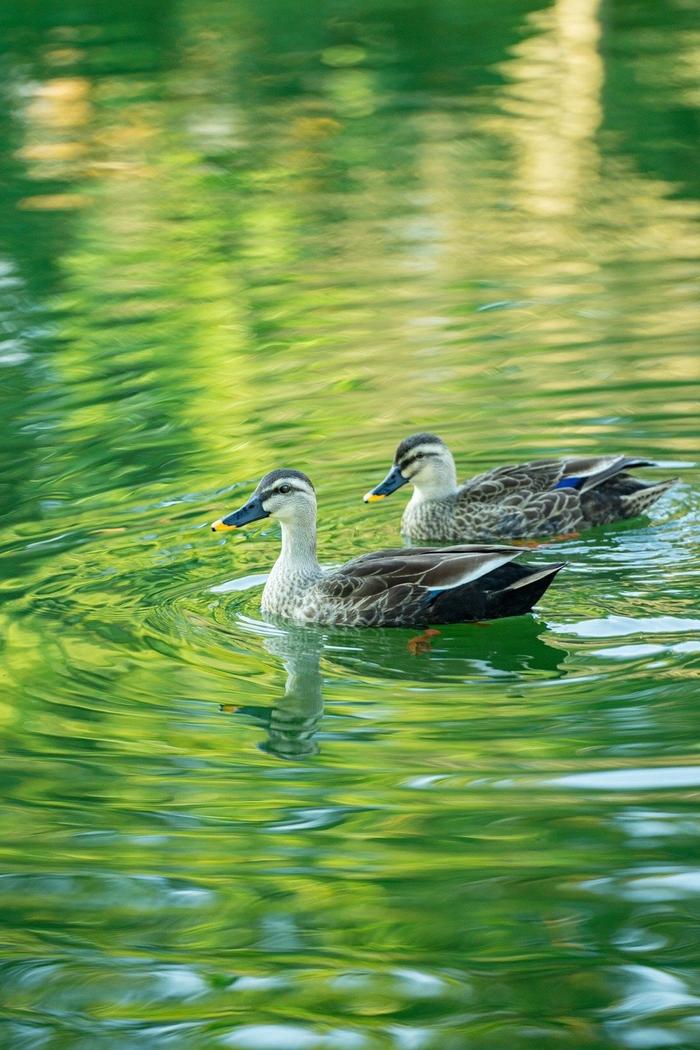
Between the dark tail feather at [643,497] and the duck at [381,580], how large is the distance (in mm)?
1711

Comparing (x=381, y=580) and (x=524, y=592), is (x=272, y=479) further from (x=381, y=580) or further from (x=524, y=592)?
(x=524, y=592)

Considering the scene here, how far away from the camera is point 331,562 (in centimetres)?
1201

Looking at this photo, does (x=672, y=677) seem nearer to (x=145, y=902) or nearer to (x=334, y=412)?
(x=145, y=902)

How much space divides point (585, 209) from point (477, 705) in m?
12.1

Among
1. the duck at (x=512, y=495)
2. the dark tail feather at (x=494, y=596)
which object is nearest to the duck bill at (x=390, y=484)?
the duck at (x=512, y=495)

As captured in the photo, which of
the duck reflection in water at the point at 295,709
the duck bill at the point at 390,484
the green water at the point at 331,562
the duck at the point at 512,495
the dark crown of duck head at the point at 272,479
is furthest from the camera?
the duck bill at the point at 390,484

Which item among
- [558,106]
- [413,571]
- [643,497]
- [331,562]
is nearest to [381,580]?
[413,571]

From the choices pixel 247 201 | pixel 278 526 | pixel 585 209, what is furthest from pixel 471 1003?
pixel 247 201

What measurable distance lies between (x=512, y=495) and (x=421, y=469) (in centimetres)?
62

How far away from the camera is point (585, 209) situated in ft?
67.2

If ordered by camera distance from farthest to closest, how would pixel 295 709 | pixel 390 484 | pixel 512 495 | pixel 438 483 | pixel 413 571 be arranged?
pixel 438 483
pixel 390 484
pixel 512 495
pixel 413 571
pixel 295 709

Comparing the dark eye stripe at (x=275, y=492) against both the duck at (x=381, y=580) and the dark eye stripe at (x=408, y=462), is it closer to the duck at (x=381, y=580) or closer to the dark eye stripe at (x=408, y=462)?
the duck at (x=381, y=580)

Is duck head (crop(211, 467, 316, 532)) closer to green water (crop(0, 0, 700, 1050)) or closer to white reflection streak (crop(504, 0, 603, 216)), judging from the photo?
green water (crop(0, 0, 700, 1050))

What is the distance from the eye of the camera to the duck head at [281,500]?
11.2 meters
